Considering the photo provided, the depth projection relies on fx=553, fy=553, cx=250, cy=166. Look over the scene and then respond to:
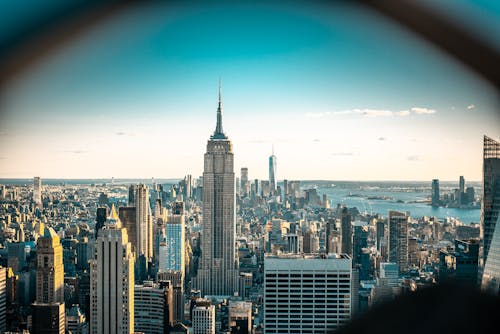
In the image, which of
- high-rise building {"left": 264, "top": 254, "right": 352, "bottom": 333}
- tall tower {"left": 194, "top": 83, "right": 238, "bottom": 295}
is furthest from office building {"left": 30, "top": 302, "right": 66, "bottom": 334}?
tall tower {"left": 194, "top": 83, "right": 238, "bottom": 295}

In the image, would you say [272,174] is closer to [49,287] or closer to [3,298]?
[49,287]

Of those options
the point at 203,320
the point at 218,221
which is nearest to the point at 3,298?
the point at 203,320

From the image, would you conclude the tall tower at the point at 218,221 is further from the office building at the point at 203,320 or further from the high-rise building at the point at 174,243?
the office building at the point at 203,320

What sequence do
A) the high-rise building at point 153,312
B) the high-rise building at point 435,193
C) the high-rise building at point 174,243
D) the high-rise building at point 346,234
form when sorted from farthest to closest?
the high-rise building at point 174,243, the high-rise building at point 153,312, the high-rise building at point 346,234, the high-rise building at point 435,193

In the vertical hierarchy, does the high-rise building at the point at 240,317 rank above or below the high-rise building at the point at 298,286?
below

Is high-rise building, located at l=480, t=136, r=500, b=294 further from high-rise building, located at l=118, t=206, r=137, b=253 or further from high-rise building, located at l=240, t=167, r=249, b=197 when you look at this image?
high-rise building, located at l=240, t=167, r=249, b=197

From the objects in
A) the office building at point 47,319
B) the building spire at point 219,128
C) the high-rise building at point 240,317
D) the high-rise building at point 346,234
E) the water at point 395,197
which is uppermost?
the building spire at point 219,128

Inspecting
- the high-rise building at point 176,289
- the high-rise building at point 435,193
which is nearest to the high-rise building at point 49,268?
the high-rise building at point 176,289
